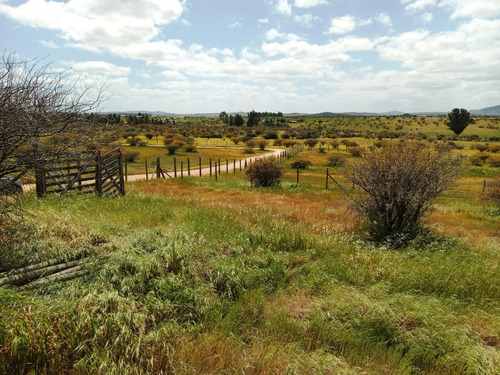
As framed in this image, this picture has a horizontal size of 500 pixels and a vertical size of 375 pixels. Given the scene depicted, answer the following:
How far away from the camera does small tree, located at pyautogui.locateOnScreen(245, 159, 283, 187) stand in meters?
23.6

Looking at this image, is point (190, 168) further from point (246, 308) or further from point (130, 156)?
point (246, 308)

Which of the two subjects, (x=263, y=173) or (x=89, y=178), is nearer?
(x=89, y=178)

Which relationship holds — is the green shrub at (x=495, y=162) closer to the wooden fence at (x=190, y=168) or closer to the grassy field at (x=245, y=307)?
the wooden fence at (x=190, y=168)

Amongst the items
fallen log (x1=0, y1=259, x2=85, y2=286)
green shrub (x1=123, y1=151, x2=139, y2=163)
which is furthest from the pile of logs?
green shrub (x1=123, y1=151, x2=139, y2=163)

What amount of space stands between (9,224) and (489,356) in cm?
817

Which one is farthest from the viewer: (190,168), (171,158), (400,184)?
(171,158)

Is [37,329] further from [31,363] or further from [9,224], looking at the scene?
[9,224]

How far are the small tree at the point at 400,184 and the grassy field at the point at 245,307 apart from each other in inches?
68.2

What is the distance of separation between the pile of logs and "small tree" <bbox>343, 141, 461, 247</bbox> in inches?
311

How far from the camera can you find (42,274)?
484cm

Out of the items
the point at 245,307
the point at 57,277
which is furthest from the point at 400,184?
the point at 57,277

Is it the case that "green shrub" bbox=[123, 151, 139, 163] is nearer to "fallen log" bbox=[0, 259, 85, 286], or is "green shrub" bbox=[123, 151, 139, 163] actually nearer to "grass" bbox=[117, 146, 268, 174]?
"grass" bbox=[117, 146, 268, 174]

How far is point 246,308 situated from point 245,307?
1.4 inches

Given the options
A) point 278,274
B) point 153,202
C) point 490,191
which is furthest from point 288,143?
point 278,274
